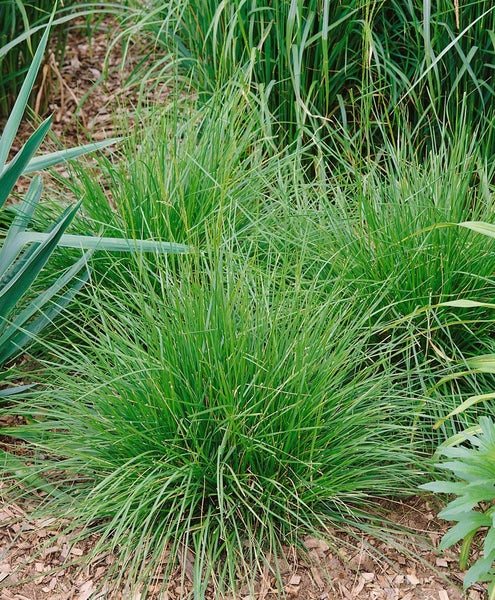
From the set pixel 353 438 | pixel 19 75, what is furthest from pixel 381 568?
pixel 19 75

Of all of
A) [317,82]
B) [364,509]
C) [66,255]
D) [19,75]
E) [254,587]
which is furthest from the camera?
[19,75]

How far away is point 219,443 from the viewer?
94.1 inches

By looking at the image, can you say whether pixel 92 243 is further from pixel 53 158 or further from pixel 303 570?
pixel 303 570

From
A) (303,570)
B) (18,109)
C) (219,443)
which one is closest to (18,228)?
(18,109)

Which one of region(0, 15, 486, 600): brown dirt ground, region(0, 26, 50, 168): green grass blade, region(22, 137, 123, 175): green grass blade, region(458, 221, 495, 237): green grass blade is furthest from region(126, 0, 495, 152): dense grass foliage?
region(0, 15, 486, 600): brown dirt ground

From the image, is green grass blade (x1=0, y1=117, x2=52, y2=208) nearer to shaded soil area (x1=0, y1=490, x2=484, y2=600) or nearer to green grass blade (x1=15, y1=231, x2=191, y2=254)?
green grass blade (x1=15, y1=231, x2=191, y2=254)

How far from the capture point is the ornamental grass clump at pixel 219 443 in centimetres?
227

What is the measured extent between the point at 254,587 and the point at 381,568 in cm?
36

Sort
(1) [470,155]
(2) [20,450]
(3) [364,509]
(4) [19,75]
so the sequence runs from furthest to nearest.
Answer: (4) [19,75], (1) [470,155], (2) [20,450], (3) [364,509]

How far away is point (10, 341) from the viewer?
2752 millimetres

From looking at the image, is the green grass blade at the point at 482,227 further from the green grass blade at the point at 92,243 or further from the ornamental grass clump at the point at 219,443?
the green grass blade at the point at 92,243

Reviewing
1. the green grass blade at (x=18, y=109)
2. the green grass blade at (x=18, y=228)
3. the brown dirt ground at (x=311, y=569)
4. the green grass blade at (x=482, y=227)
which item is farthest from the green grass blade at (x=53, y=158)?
the green grass blade at (x=482, y=227)

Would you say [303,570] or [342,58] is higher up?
[342,58]

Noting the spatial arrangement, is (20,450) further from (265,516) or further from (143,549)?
(265,516)
